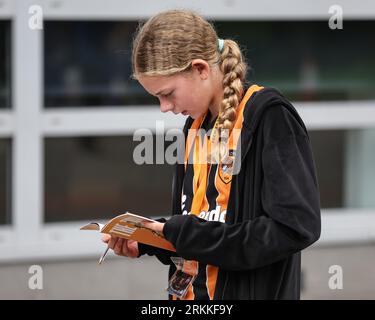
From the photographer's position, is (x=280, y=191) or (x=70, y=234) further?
(x=70, y=234)

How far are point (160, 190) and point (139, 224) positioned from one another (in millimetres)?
3814

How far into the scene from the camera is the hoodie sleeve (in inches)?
75.5

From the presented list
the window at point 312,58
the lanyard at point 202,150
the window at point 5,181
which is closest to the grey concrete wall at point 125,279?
the window at point 5,181

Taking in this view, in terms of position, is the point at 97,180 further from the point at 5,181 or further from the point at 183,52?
the point at 183,52

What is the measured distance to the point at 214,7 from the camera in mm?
5633

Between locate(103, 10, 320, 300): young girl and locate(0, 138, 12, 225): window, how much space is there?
11.2 ft

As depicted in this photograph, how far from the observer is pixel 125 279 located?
5.35 meters

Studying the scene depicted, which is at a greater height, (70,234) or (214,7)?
(214,7)

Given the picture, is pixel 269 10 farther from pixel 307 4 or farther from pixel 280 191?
pixel 280 191

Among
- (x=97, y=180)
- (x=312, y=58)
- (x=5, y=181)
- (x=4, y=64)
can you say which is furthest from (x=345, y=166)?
(x=4, y=64)

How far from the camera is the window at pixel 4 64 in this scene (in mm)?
5305

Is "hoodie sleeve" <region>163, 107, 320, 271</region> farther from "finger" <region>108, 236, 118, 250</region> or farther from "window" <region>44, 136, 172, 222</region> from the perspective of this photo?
"window" <region>44, 136, 172, 222</region>

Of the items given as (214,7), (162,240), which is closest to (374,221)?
(214,7)

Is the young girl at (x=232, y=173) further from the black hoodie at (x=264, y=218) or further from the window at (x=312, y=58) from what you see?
the window at (x=312, y=58)
